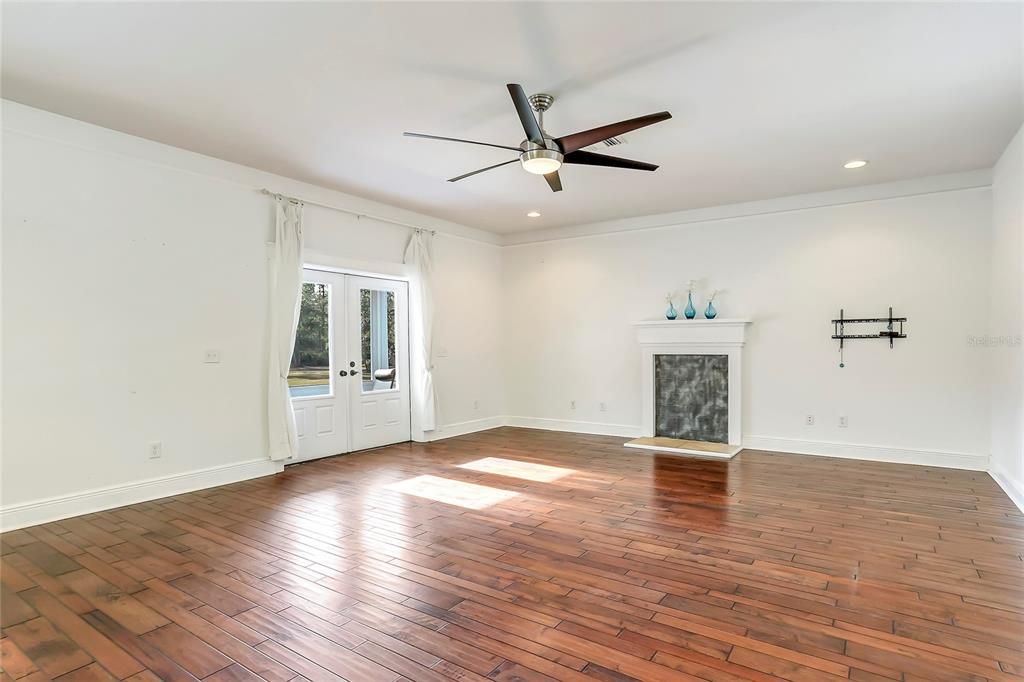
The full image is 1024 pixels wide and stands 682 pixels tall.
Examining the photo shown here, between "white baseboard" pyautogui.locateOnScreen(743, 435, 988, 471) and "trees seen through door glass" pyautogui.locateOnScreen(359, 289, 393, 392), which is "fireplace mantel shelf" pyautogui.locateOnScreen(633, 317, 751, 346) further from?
"trees seen through door glass" pyautogui.locateOnScreen(359, 289, 393, 392)

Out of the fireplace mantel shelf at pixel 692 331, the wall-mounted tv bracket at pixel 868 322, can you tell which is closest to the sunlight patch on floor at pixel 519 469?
the fireplace mantel shelf at pixel 692 331

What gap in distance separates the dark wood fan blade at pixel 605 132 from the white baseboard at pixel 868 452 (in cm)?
438

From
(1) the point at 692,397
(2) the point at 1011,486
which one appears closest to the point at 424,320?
(1) the point at 692,397

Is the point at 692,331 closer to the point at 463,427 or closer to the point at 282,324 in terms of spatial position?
the point at 463,427

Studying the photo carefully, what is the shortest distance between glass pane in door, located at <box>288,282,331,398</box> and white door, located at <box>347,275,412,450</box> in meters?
0.30

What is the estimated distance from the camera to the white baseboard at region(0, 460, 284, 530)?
373 cm

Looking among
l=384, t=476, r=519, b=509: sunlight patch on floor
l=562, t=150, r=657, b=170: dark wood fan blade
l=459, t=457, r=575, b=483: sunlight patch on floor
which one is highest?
l=562, t=150, r=657, b=170: dark wood fan blade

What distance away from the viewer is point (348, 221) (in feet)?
20.1

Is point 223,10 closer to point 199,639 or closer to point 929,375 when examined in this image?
point 199,639

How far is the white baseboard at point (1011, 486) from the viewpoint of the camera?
402cm

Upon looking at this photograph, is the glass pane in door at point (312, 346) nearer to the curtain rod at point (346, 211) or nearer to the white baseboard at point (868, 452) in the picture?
the curtain rod at point (346, 211)

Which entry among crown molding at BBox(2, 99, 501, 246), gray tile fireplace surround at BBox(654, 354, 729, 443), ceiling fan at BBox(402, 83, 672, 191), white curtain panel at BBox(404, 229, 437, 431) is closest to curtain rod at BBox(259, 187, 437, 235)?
crown molding at BBox(2, 99, 501, 246)

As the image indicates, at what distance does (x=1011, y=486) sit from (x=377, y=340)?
20.5 ft

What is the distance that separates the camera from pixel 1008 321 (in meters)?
4.52
